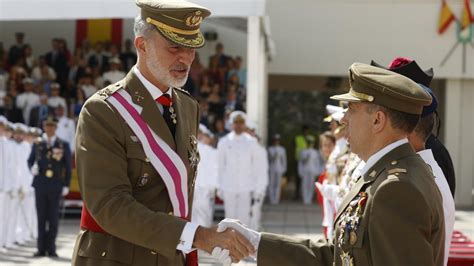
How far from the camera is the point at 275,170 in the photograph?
22562mm

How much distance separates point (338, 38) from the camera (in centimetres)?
2288

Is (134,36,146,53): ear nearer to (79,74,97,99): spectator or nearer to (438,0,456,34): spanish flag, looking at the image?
(79,74,97,99): spectator

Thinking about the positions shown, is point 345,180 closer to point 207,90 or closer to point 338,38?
point 207,90

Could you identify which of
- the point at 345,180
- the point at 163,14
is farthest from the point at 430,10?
the point at 163,14

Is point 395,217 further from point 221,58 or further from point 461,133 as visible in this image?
point 461,133

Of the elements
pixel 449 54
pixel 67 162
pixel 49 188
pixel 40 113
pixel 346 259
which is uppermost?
pixel 346 259

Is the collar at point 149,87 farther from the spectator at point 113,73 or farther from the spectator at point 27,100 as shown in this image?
the spectator at point 113,73

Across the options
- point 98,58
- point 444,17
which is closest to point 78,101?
point 98,58

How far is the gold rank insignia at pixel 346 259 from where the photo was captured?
304 centimetres

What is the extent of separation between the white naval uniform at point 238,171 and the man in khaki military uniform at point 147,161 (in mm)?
10521

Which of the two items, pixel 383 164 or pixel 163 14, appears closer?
pixel 383 164

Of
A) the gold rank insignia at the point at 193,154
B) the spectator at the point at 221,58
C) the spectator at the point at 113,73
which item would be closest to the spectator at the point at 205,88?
the spectator at the point at 221,58

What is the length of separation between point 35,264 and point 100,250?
789 cm

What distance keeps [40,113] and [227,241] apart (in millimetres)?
15102
